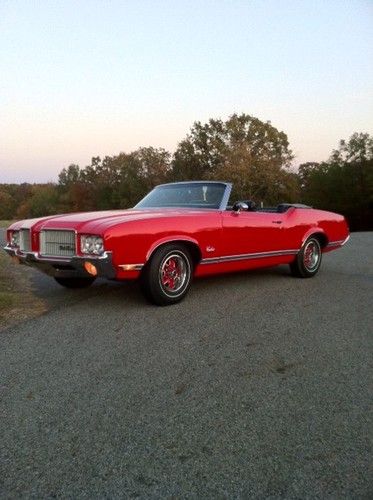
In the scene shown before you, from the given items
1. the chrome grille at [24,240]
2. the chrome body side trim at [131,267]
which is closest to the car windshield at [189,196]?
the chrome body side trim at [131,267]

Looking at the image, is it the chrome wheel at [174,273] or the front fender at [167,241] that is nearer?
the front fender at [167,241]

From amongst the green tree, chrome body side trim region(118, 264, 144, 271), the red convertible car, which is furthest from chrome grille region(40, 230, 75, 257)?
the green tree

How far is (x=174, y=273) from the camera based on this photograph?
5.27 metres

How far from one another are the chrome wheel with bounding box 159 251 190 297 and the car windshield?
3.54ft

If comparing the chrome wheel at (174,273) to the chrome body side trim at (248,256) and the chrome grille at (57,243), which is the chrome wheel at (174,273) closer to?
the chrome body side trim at (248,256)

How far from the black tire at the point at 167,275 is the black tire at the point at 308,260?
2258mm

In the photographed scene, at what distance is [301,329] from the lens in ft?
14.0

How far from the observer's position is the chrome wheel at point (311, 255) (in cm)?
720

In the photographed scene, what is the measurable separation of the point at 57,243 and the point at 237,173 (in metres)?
37.3

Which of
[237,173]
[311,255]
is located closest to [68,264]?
[311,255]

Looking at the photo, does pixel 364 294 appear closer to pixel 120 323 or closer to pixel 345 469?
pixel 120 323

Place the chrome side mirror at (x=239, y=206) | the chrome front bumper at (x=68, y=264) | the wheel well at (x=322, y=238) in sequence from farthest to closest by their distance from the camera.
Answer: the wheel well at (x=322, y=238), the chrome side mirror at (x=239, y=206), the chrome front bumper at (x=68, y=264)

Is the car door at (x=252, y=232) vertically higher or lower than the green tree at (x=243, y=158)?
lower

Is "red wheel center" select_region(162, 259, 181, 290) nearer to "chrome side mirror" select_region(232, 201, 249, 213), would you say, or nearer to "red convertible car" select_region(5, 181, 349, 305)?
"red convertible car" select_region(5, 181, 349, 305)
